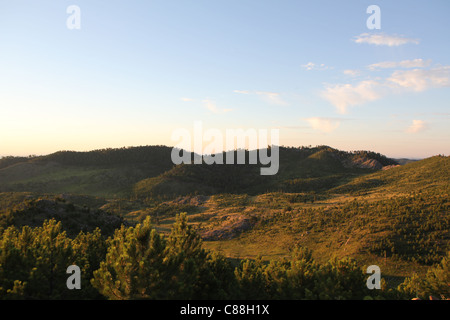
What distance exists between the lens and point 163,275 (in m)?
12.1

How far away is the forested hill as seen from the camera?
9456cm

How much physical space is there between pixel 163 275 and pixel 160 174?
105740 millimetres

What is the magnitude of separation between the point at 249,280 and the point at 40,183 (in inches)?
4404

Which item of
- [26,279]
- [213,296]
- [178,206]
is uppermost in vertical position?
[26,279]

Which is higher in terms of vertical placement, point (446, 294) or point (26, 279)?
point (26, 279)

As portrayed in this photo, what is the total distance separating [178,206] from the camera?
225 feet

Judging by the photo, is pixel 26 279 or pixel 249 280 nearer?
pixel 26 279

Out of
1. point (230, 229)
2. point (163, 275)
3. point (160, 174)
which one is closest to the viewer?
point (163, 275)

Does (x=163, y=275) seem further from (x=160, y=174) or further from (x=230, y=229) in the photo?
(x=160, y=174)

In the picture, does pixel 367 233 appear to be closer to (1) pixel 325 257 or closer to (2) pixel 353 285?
(1) pixel 325 257

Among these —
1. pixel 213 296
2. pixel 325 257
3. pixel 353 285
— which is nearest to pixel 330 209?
pixel 325 257

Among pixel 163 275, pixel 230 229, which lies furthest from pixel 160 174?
pixel 163 275

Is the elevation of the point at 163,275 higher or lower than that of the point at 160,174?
higher

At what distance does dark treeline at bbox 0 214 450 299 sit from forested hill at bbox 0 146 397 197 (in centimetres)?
6644
